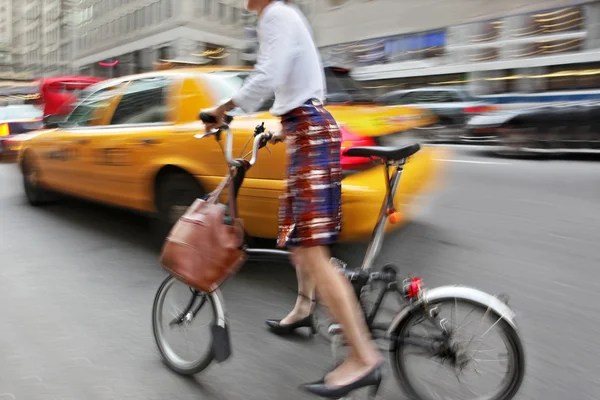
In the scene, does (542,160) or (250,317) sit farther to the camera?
(542,160)

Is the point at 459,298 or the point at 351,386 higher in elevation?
the point at 459,298

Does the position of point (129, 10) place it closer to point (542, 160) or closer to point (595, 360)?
point (542, 160)

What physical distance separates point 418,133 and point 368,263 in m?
2.54

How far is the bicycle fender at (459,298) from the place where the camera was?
2305 mm

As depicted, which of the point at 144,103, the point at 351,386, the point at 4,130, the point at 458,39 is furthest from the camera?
the point at 458,39

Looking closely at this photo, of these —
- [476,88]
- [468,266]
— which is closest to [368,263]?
[468,266]

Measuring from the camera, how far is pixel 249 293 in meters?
4.04

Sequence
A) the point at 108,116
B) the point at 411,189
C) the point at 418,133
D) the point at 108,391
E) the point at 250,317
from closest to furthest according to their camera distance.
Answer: the point at 108,391
the point at 250,317
the point at 411,189
the point at 418,133
the point at 108,116

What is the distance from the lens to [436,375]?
8.20 ft

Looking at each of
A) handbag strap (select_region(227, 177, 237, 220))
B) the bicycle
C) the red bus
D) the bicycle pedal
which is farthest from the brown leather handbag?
the red bus

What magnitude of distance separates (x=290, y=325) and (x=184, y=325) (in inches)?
24.6

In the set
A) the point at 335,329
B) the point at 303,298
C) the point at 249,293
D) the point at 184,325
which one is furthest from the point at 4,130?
the point at 335,329

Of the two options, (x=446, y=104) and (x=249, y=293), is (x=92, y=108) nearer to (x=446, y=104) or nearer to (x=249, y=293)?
(x=249, y=293)

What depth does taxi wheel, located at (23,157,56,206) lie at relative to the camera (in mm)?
6789
